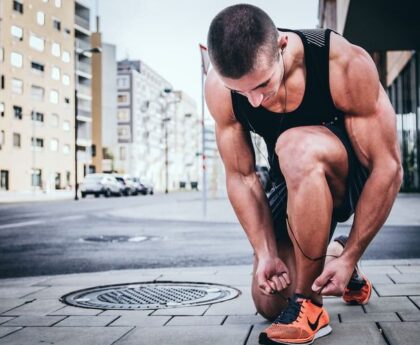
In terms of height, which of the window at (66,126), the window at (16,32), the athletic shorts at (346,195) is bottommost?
the athletic shorts at (346,195)

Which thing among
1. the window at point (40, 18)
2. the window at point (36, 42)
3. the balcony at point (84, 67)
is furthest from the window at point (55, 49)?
the balcony at point (84, 67)

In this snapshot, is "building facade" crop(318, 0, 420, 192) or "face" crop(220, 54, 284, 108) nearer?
"face" crop(220, 54, 284, 108)

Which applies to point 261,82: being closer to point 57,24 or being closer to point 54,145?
point 54,145

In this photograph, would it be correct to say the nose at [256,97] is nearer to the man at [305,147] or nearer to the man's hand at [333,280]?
the man at [305,147]

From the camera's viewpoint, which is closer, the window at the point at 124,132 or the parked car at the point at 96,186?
the parked car at the point at 96,186

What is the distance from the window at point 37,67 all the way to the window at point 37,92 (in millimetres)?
1513

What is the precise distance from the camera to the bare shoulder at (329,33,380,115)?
259 cm

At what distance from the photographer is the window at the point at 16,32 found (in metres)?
52.9

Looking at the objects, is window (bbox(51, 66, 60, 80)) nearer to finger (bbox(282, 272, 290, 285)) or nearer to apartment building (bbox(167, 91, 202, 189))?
apartment building (bbox(167, 91, 202, 189))

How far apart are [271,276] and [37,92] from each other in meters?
57.9

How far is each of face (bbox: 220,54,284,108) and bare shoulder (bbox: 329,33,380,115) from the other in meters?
Result: 0.31

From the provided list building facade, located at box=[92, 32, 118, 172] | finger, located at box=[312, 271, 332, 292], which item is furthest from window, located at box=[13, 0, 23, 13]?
finger, located at box=[312, 271, 332, 292]

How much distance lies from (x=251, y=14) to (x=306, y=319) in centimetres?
126

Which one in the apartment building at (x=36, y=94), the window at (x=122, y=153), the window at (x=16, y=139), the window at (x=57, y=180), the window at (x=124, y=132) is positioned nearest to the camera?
the apartment building at (x=36, y=94)
